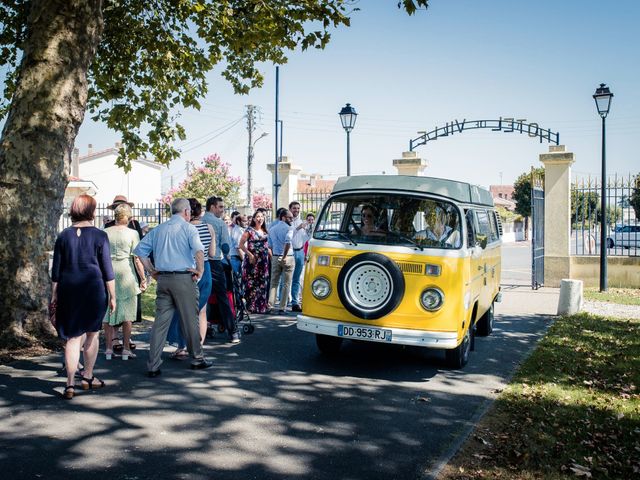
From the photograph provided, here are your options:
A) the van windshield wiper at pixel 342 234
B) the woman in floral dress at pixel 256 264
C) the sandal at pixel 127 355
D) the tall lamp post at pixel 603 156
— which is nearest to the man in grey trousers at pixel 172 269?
the sandal at pixel 127 355

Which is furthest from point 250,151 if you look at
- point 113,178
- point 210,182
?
point 113,178

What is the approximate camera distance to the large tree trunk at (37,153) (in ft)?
28.4

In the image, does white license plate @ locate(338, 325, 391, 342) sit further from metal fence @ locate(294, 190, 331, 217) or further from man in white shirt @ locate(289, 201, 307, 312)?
metal fence @ locate(294, 190, 331, 217)

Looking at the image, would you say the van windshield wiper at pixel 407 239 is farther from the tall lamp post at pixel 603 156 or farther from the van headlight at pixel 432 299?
the tall lamp post at pixel 603 156

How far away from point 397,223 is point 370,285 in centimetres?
95

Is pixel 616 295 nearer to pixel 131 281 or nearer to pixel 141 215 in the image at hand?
pixel 131 281

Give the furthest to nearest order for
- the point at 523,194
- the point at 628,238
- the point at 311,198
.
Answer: the point at 523,194 < the point at 628,238 < the point at 311,198

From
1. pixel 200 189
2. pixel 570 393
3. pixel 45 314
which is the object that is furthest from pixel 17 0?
pixel 200 189

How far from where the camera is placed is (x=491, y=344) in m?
9.88

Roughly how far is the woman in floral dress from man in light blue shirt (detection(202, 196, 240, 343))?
2049 millimetres

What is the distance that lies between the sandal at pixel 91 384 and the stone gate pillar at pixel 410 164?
14929 millimetres

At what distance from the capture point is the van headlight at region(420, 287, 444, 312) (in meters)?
7.20

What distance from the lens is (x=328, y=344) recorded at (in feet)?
28.5

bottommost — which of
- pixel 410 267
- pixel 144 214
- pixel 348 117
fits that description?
pixel 410 267
